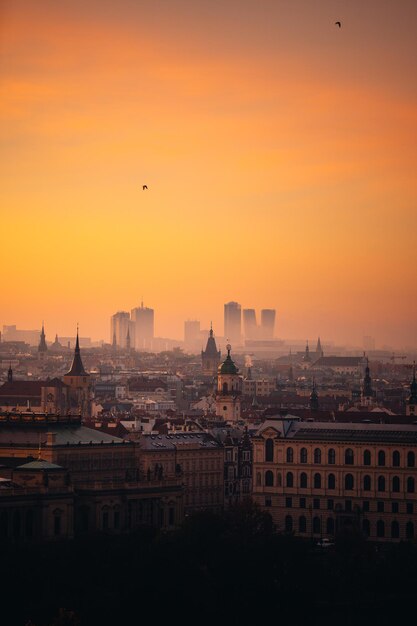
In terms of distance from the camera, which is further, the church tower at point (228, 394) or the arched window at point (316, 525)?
the church tower at point (228, 394)

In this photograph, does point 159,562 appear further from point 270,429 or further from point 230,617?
point 270,429

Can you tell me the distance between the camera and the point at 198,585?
80000 millimetres

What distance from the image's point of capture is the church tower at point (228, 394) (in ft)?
507

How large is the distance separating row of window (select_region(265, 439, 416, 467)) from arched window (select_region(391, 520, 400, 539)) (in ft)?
8.56

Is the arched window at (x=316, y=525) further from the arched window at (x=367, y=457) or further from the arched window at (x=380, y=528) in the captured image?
the arched window at (x=367, y=457)

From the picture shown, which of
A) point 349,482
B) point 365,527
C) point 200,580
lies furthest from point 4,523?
point 349,482

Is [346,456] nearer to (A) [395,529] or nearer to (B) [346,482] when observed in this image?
(B) [346,482]

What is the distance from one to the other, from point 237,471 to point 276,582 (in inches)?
1360

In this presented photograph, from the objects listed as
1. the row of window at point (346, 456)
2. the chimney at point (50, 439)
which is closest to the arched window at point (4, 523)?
the chimney at point (50, 439)

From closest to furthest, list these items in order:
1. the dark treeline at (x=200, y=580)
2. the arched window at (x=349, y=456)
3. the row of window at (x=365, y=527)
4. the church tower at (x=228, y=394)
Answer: the dark treeline at (x=200, y=580) < the row of window at (x=365, y=527) < the arched window at (x=349, y=456) < the church tower at (x=228, y=394)

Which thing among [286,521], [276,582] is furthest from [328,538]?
[276,582]

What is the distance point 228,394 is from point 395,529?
171 feet

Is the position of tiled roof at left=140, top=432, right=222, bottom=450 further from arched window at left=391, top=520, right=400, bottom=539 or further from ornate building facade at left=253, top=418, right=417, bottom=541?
arched window at left=391, top=520, right=400, bottom=539

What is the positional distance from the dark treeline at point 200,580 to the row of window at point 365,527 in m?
11.4
